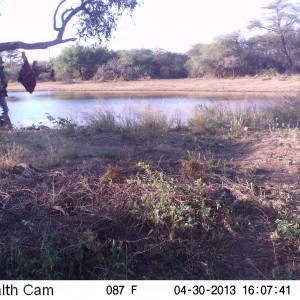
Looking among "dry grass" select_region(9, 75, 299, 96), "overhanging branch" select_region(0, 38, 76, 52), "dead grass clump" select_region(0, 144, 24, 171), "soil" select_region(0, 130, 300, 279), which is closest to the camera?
"soil" select_region(0, 130, 300, 279)

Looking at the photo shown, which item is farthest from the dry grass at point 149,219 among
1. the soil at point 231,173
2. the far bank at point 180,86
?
the far bank at point 180,86

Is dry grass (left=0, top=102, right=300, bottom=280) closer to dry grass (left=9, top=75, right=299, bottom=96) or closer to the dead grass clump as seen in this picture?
the dead grass clump

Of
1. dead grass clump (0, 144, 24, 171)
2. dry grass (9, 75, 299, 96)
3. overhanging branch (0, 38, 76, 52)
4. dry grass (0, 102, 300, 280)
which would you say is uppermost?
overhanging branch (0, 38, 76, 52)

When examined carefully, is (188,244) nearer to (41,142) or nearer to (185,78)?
(41,142)

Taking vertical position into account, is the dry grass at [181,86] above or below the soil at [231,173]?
above

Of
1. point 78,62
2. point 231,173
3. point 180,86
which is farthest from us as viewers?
point 180,86

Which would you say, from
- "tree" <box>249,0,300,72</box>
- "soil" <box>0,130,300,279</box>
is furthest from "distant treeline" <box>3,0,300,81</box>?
"soil" <box>0,130,300,279</box>

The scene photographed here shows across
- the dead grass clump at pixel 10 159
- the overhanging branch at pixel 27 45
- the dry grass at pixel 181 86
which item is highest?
the overhanging branch at pixel 27 45

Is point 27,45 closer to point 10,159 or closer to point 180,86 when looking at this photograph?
point 10,159

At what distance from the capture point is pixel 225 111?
12.9 m

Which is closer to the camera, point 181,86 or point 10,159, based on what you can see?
point 10,159

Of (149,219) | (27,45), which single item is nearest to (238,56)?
(27,45)

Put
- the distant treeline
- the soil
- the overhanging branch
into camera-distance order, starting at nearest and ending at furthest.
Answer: the soil
the overhanging branch
the distant treeline

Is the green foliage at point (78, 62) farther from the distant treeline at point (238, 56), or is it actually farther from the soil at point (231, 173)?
the soil at point (231, 173)
